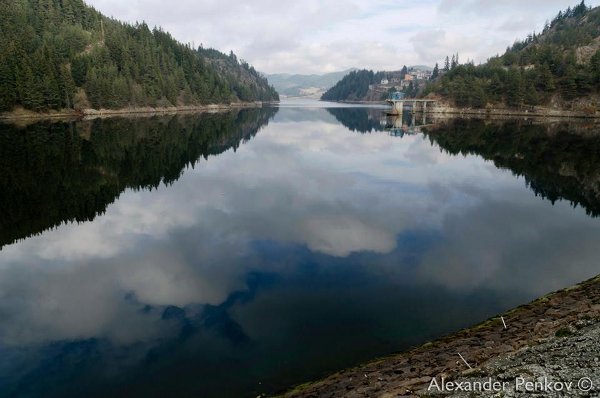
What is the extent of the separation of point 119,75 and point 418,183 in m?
158

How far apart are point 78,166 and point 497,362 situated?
56.1 m

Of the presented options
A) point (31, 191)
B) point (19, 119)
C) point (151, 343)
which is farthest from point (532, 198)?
point (19, 119)

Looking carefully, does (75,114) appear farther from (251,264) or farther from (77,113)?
(251,264)

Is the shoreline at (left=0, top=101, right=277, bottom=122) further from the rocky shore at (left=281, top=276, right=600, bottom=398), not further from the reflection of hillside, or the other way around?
the rocky shore at (left=281, top=276, right=600, bottom=398)

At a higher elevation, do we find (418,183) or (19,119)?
(19,119)

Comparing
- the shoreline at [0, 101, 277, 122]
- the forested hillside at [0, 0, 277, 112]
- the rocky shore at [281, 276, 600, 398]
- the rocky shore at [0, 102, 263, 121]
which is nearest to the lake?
the rocky shore at [281, 276, 600, 398]

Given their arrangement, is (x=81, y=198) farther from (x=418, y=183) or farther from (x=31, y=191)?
(x=418, y=183)

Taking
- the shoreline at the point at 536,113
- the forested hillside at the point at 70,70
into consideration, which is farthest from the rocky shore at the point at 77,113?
the shoreline at the point at 536,113

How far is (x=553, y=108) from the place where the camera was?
170 m

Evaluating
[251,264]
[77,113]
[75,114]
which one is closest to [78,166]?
[251,264]

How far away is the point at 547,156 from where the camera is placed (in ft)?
221

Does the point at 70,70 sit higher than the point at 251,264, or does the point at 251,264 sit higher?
the point at 70,70

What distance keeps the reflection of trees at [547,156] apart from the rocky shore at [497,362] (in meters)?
27.7

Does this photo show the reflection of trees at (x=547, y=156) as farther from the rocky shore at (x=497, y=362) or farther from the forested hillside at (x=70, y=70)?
the forested hillside at (x=70, y=70)
